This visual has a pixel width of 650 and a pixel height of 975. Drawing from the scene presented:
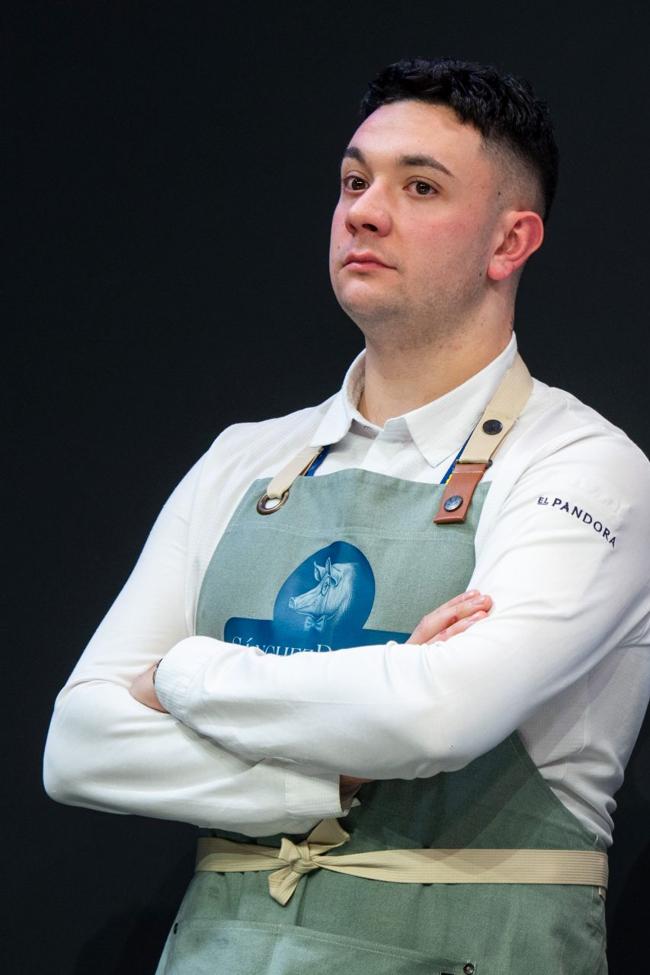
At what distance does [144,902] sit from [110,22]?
1.73 meters

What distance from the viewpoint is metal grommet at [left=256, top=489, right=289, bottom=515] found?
2369 millimetres

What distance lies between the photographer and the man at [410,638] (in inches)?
76.6

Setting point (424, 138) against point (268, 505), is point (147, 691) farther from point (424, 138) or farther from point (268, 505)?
point (424, 138)

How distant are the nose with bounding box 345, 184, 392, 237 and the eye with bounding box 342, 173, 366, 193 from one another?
7 centimetres

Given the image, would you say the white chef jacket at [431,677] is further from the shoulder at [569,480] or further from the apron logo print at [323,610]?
the apron logo print at [323,610]

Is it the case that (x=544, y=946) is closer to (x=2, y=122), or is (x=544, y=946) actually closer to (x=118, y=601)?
(x=118, y=601)

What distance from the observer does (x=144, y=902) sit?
301 cm

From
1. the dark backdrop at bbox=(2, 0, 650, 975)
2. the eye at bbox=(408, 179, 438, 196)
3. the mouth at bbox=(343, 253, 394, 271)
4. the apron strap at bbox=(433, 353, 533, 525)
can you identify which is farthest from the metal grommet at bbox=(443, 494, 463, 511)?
the dark backdrop at bbox=(2, 0, 650, 975)

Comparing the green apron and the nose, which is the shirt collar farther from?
the nose

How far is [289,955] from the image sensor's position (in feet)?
6.66

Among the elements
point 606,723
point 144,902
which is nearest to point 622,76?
point 606,723

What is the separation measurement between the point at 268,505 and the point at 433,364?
32cm

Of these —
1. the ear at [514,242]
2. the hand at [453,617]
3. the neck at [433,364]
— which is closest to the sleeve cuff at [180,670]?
the hand at [453,617]

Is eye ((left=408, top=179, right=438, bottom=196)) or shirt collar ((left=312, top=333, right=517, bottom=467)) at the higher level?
eye ((left=408, top=179, right=438, bottom=196))
